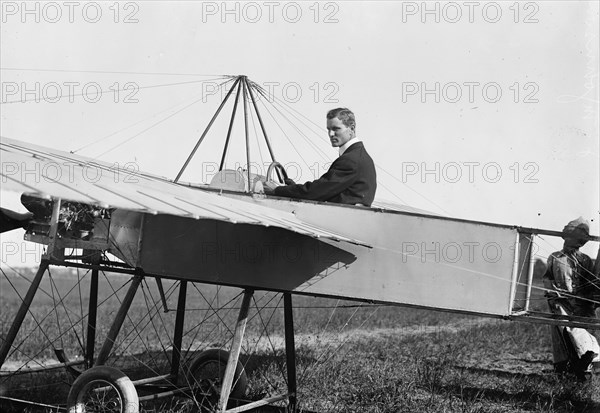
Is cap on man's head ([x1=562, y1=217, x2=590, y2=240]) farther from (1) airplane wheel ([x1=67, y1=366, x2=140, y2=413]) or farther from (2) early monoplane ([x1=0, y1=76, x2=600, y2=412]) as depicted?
(1) airplane wheel ([x1=67, y1=366, x2=140, y2=413])

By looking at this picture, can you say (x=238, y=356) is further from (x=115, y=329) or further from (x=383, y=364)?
(x=383, y=364)

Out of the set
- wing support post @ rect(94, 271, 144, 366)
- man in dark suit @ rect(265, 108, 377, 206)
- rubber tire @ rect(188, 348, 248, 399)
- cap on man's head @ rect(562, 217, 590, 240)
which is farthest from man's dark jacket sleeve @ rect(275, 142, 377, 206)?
cap on man's head @ rect(562, 217, 590, 240)

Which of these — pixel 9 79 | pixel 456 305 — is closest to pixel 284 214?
pixel 456 305

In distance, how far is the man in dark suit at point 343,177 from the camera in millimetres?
7891

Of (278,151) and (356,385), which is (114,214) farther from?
(278,151)

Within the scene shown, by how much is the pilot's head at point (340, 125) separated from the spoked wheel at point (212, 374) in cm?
313

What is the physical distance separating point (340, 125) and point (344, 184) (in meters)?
0.72

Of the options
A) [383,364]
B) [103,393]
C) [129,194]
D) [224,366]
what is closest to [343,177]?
[129,194]

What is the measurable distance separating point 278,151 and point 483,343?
699cm

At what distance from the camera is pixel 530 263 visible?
750 cm

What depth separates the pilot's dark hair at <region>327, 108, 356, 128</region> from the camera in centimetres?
823

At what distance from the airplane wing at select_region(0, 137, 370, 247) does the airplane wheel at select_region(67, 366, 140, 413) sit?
191 centimetres

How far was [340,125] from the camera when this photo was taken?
822 centimetres

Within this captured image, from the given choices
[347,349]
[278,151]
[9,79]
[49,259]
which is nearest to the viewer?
[49,259]
